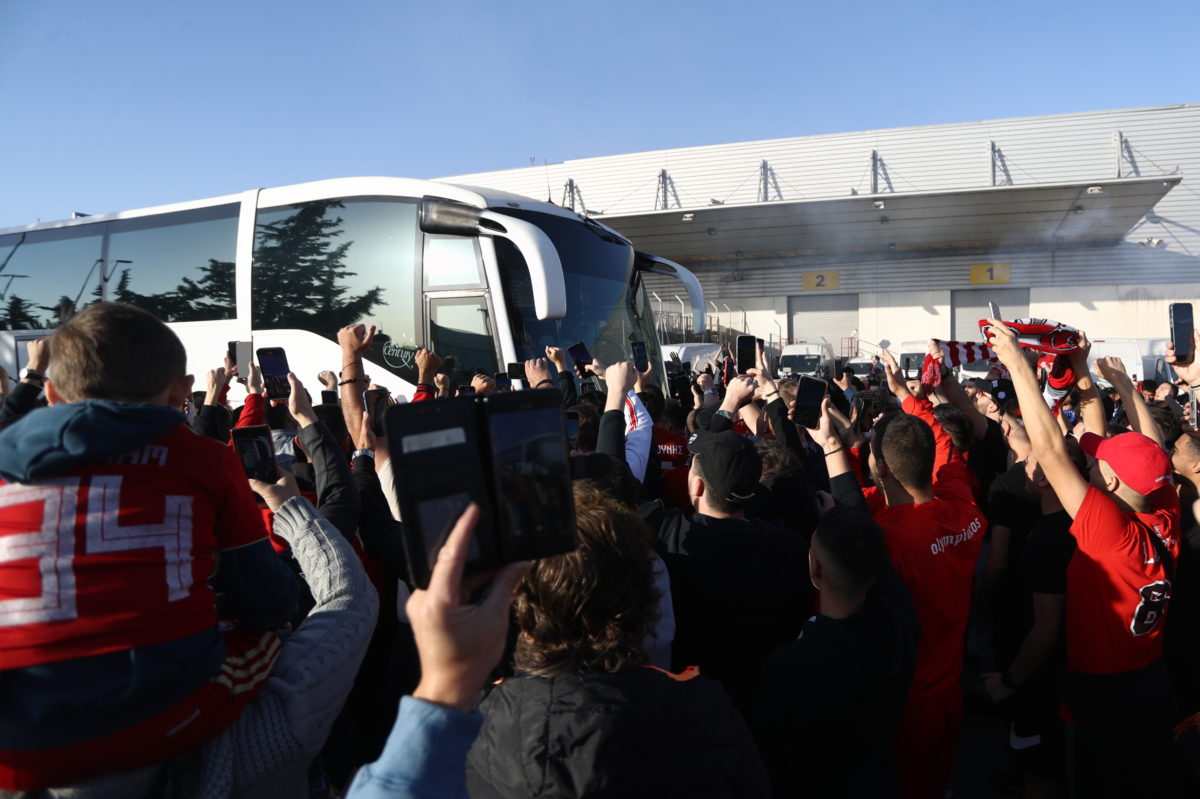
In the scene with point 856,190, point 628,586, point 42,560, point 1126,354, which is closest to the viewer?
point 42,560

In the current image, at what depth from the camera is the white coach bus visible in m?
8.15

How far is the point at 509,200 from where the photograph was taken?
8531 millimetres

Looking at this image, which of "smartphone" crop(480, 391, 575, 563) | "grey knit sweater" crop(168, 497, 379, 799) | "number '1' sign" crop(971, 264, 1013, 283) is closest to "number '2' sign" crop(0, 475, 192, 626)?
"grey knit sweater" crop(168, 497, 379, 799)

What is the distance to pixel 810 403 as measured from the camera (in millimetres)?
3910

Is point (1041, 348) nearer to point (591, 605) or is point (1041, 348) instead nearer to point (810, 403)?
point (810, 403)

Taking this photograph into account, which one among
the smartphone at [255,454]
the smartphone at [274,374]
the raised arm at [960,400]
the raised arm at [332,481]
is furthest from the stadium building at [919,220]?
the smartphone at [255,454]

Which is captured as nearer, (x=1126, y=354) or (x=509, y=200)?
(x=509, y=200)

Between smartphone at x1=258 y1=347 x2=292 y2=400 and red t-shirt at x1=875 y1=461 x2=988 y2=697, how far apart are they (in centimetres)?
376

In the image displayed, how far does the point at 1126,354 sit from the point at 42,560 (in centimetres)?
2334

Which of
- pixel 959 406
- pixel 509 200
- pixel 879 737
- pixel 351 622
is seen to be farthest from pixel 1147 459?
pixel 509 200

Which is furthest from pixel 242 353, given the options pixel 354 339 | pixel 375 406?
pixel 354 339

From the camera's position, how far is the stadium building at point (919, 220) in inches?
1077

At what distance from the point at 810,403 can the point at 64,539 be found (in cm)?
333

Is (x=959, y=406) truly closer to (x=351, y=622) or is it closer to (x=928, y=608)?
(x=928, y=608)
